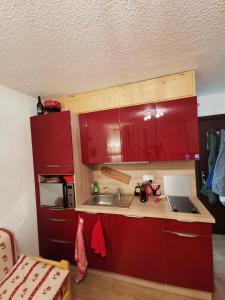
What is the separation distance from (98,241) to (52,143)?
4.05 ft

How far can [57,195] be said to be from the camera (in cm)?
195

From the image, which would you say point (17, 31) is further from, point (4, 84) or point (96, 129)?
point (96, 129)

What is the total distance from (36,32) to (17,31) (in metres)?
0.11

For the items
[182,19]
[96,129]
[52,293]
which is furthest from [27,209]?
[182,19]

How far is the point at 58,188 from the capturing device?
1.93 m

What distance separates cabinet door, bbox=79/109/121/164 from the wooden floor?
4.40 feet

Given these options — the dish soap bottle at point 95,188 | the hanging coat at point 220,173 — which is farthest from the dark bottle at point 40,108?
the hanging coat at point 220,173

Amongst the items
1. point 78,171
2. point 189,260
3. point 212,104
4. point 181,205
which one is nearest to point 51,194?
point 78,171

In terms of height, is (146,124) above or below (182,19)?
below

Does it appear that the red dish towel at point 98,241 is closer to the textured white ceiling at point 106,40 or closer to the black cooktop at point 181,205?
the black cooktop at point 181,205

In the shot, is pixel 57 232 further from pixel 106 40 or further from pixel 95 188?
pixel 106 40

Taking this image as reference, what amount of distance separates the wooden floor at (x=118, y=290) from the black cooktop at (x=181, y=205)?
0.82 meters

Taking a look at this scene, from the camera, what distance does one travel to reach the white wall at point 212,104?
7.80ft

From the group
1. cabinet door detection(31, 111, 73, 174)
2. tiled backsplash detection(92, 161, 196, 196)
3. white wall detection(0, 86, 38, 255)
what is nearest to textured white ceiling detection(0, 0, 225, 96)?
white wall detection(0, 86, 38, 255)
